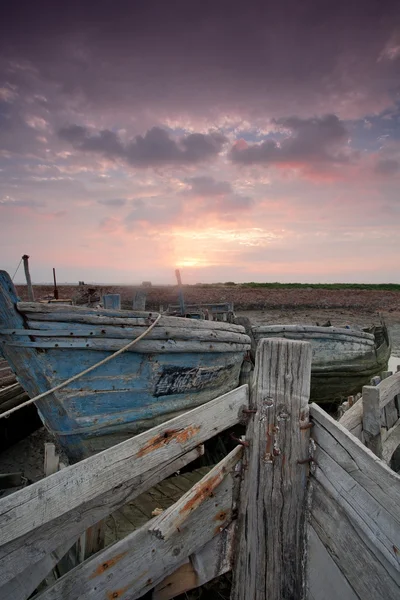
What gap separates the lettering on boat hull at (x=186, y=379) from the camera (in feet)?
16.7

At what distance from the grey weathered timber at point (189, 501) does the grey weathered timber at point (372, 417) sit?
69.8 inches

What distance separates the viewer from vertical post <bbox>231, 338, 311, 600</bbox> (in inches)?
71.1

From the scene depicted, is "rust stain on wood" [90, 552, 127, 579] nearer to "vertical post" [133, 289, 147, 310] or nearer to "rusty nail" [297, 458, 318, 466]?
"rusty nail" [297, 458, 318, 466]

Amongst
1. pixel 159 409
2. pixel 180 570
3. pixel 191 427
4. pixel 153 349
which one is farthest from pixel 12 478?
pixel 191 427

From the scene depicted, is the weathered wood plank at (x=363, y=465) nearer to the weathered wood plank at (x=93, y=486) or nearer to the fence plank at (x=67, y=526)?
the weathered wood plank at (x=93, y=486)

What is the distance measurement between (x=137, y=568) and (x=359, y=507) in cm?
124

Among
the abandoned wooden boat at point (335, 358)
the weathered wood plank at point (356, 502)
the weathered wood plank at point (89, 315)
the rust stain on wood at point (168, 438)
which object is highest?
the weathered wood plank at point (89, 315)

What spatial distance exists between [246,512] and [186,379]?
11.4 ft

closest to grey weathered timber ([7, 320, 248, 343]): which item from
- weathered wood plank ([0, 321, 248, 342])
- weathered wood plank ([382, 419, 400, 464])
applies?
weathered wood plank ([0, 321, 248, 342])

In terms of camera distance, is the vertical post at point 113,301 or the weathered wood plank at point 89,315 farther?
the vertical post at point 113,301

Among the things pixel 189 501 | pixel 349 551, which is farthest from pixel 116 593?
pixel 349 551

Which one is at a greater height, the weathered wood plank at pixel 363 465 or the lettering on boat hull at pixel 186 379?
the weathered wood plank at pixel 363 465

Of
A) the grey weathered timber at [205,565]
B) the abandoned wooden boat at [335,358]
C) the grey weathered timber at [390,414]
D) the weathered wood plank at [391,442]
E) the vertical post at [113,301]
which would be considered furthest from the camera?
the abandoned wooden boat at [335,358]

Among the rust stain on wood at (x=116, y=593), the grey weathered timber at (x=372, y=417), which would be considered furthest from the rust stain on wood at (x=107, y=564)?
the grey weathered timber at (x=372, y=417)
